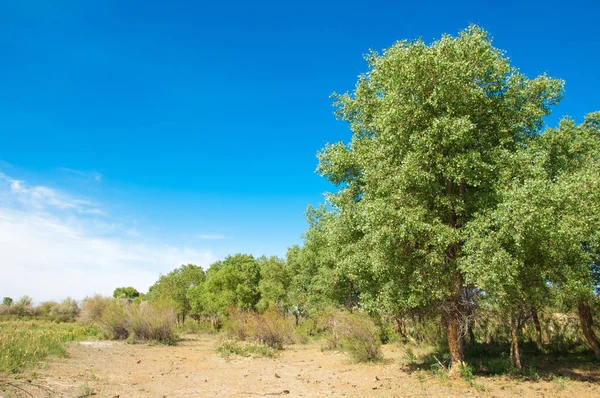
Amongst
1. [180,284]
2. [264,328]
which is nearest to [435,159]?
[264,328]

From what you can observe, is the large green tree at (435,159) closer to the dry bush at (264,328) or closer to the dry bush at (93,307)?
the dry bush at (264,328)

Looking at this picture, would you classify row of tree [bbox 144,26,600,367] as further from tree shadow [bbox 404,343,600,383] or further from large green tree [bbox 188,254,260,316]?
large green tree [bbox 188,254,260,316]

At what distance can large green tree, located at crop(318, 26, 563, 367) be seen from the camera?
11352 mm

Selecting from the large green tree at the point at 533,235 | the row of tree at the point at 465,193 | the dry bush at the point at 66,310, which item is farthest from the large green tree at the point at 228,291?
the large green tree at the point at 533,235

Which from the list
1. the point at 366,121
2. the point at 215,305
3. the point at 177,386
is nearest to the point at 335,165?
the point at 366,121

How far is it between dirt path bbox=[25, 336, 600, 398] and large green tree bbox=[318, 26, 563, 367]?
7.23 ft

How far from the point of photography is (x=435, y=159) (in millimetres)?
11992

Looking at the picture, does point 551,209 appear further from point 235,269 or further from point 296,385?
point 235,269

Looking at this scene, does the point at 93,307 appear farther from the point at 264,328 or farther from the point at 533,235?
the point at 533,235

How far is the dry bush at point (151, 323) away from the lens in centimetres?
2708

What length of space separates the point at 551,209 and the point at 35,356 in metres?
18.2

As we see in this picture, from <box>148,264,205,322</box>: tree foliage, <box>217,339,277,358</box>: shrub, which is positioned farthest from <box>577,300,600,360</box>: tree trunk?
<box>148,264,205,322</box>: tree foliage

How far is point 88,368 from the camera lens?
582 inches

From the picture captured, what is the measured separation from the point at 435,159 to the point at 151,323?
2398 cm
